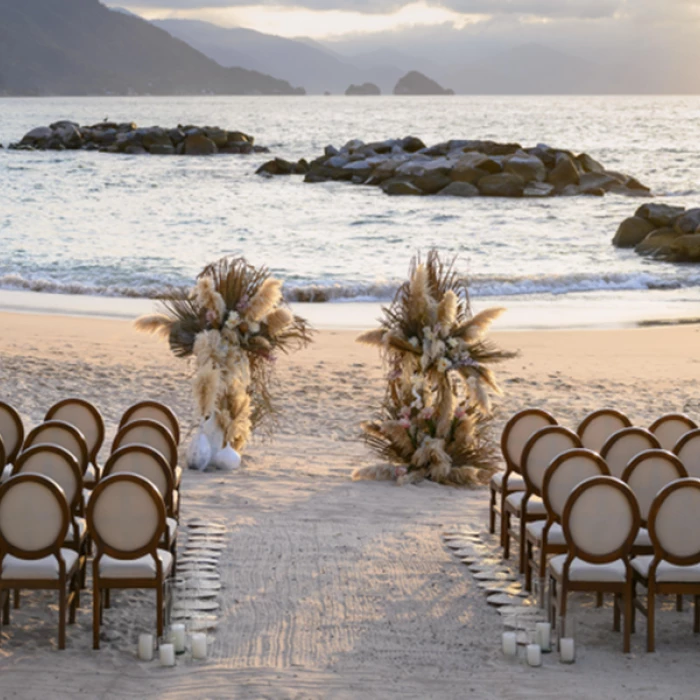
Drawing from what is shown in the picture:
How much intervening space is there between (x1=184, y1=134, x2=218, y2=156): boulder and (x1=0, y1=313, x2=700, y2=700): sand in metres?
62.3

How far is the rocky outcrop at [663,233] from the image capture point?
3209 centimetres

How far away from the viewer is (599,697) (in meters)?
5.82

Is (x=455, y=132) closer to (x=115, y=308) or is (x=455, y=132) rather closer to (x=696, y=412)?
(x=115, y=308)

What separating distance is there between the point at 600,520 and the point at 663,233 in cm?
2949

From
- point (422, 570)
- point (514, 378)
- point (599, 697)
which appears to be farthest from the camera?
point (514, 378)

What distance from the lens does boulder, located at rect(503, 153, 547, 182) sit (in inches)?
2125

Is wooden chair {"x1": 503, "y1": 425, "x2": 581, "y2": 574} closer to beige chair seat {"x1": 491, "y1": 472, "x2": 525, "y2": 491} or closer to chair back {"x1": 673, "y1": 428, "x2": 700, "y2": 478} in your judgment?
beige chair seat {"x1": 491, "y1": 472, "x2": 525, "y2": 491}

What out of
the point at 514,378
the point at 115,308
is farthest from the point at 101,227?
the point at 514,378

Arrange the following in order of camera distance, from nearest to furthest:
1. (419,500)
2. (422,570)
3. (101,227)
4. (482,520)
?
(422,570), (482,520), (419,500), (101,227)

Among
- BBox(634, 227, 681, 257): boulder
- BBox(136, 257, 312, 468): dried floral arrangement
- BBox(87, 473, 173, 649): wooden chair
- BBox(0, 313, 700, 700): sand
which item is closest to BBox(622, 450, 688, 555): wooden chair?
BBox(0, 313, 700, 700): sand

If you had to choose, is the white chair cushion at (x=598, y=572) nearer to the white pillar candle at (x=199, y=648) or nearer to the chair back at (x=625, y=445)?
the chair back at (x=625, y=445)

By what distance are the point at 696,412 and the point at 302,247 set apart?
23669 mm

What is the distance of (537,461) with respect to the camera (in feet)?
25.7

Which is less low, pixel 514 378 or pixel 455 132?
pixel 455 132
